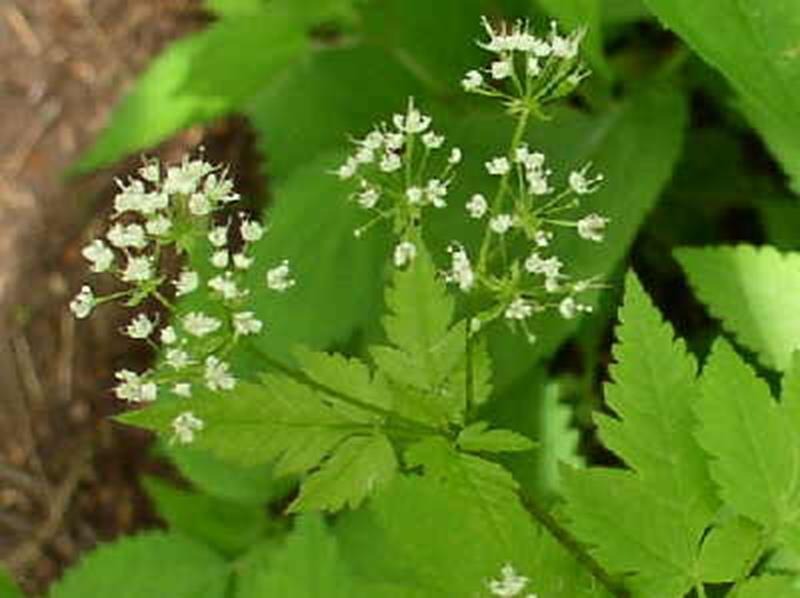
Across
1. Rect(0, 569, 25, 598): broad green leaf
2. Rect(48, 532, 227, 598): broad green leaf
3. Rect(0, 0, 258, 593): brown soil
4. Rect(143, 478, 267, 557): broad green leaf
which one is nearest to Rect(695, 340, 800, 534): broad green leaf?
Rect(0, 569, 25, 598): broad green leaf

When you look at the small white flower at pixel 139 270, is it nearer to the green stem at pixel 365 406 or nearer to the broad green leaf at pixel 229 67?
the green stem at pixel 365 406

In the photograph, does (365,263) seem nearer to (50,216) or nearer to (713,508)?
(713,508)

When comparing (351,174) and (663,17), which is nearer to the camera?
(351,174)

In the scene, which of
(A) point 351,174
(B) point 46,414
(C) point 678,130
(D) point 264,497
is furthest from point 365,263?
(B) point 46,414

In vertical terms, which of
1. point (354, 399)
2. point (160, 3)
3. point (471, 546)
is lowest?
point (471, 546)

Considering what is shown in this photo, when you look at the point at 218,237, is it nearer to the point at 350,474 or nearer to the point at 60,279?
the point at 350,474

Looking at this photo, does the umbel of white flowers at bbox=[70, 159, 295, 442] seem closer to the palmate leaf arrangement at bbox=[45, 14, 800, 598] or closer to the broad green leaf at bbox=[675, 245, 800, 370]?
the palmate leaf arrangement at bbox=[45, 14, 800, 598]

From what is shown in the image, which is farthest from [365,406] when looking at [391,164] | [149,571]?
[149,571]
